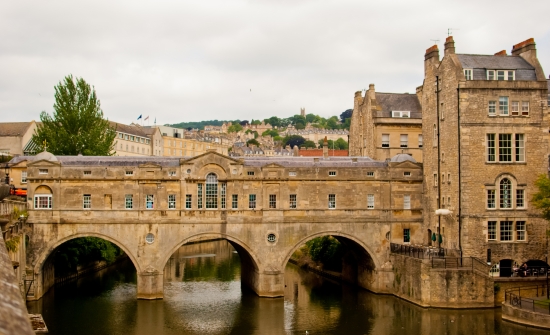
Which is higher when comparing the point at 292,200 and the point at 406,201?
the point at 292,200

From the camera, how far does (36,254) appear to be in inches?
1757

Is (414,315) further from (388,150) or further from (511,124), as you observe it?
(388,150)

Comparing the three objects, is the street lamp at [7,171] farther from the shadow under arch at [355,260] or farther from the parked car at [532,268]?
the parked car at [532,268]

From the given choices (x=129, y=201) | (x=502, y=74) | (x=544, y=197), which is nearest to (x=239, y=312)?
(x=129, y=201)

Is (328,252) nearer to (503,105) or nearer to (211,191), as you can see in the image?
(211,191)

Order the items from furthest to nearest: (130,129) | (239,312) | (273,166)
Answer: (130,129)
(273,166)
(239,312)

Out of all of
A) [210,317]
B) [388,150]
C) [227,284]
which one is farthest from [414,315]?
[388,150]

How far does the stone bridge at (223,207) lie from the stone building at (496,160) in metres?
4.98

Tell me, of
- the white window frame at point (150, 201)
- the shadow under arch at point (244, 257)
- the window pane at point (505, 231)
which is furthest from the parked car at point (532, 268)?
the white window frame at point (150, 201)

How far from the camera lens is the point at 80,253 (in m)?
56.3

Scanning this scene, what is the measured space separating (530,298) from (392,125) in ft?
78.3

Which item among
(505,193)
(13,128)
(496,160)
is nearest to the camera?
(496,160)

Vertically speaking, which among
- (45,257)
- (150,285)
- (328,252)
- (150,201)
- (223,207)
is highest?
(150,201)

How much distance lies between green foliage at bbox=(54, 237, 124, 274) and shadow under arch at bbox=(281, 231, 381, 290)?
740 inches
